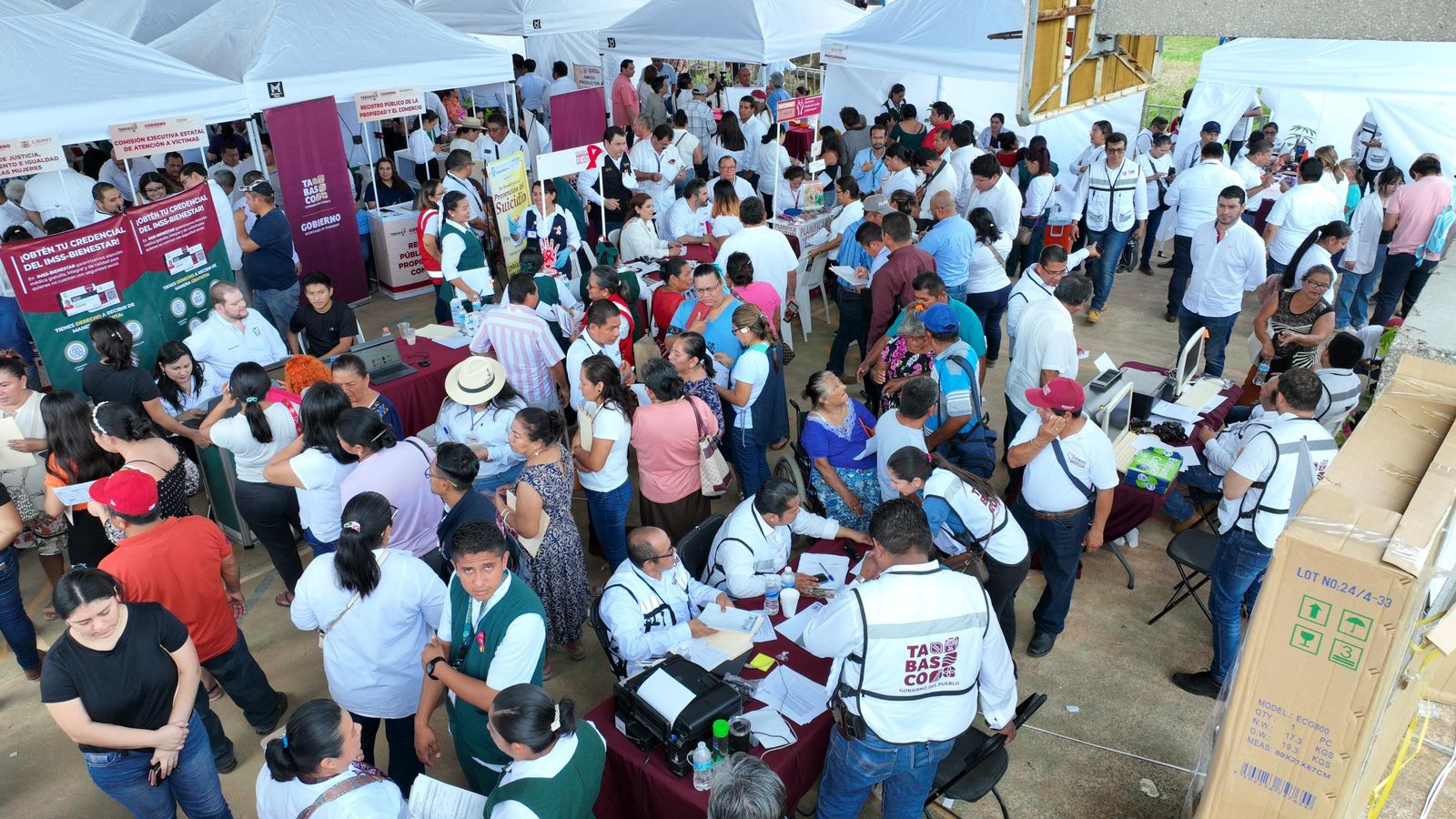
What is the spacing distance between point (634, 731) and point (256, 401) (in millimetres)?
2551

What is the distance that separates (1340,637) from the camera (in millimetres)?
2102

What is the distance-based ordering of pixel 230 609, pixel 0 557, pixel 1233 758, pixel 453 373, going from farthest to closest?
pixel 453 373
pixel 0 557
pixel 230 609
pixel 1233 758

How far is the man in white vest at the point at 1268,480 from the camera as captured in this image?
3.70 metres

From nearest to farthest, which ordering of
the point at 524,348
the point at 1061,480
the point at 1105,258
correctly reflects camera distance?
the point at 1061,480 < the point at 524,348 < the point at 1105,258

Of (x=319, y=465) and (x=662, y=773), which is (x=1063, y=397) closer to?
(x=662, y=773)

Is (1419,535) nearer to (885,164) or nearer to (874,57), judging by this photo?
(885,164)

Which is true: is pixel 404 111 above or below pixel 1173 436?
above

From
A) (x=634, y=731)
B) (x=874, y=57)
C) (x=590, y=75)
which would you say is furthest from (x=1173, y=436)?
(x=590, y=75)

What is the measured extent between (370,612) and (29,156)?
505cm

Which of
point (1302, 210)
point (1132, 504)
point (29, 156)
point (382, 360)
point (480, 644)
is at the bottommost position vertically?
point (1132, 504)

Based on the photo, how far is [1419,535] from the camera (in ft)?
6.56

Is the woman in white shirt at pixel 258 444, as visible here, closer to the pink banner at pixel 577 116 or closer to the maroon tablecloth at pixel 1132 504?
the maroon tablecloth at pixel 1132 504

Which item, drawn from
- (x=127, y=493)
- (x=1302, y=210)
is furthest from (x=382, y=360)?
(x=1302, y=210)

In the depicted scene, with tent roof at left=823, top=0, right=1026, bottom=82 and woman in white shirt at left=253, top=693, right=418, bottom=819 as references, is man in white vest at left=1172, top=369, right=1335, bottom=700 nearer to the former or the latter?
woman in white shirt at left=253, top=693, right=418, bottom=819
